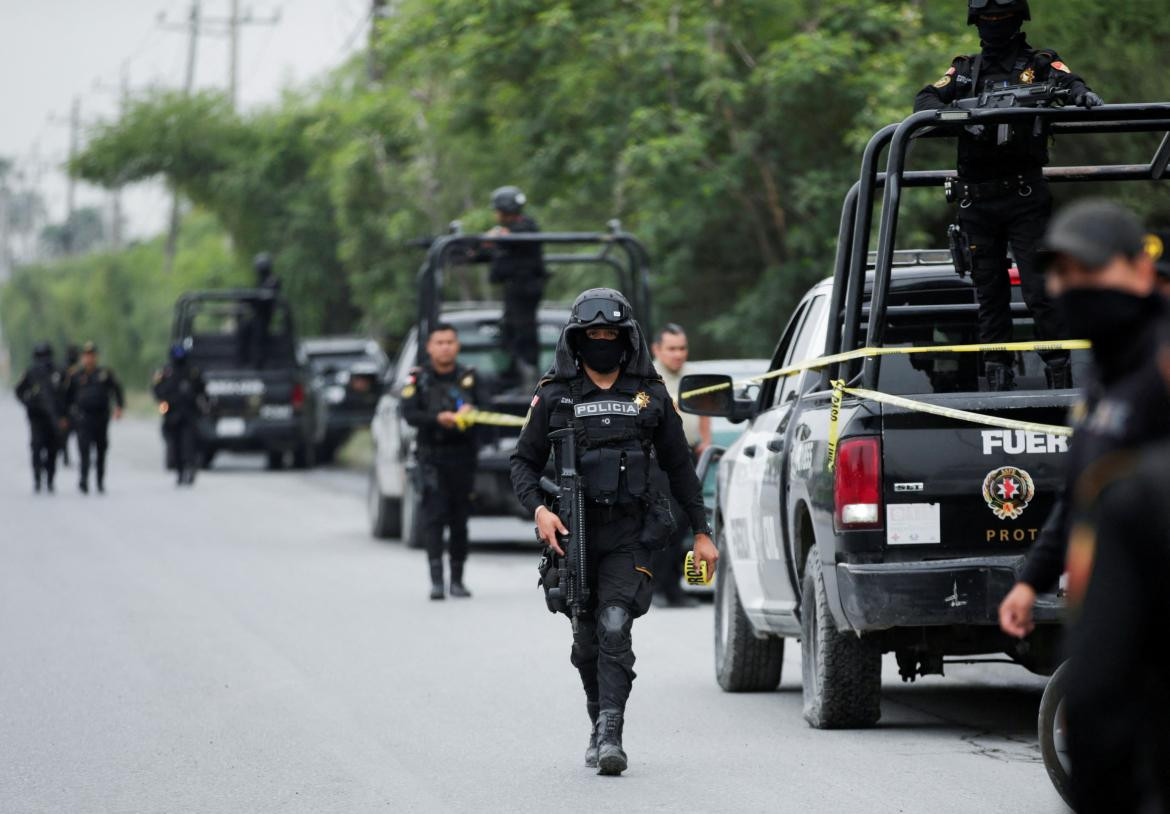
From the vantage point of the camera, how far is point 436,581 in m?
14.9

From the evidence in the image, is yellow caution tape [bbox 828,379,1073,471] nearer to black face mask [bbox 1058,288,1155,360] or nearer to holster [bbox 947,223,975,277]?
holster [bbox 947,223,975,277]

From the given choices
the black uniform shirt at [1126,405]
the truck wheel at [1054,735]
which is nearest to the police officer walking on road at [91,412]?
the truck wheel at [1054,735]

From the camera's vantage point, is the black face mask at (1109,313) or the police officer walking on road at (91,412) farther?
the police officer walking on road at (91,412)

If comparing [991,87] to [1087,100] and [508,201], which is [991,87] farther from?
[508,201]

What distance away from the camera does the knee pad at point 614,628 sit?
808 centimetres

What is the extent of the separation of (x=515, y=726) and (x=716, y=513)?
2.14 metres

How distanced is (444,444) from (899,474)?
7758 mm

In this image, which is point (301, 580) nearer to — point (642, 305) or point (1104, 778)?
point (642, 305)

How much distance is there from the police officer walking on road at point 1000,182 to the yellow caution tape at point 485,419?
673cm

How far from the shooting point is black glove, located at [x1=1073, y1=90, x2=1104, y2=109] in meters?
8.23

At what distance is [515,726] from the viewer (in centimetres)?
930

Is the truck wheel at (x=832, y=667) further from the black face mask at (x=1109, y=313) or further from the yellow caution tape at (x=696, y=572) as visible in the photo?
the black face mask at (x=1109, y=313)

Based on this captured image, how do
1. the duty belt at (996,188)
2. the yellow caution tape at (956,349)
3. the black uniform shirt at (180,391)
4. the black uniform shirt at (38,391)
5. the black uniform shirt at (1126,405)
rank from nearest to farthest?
the black uniform shirt at (1126,405) → the yellow caution tape at (956,349) → the duty belt at (996,188) → the black uniform shirt at (38,391) → the black uniform shirt at (180,391)

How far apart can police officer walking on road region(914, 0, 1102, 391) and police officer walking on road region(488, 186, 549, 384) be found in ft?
30.1
